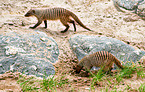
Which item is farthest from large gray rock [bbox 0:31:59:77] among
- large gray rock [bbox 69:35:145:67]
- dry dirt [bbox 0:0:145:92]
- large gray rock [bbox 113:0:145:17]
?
large gray rock [bbox 113:0:145:17]

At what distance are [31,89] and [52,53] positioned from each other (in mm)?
1347

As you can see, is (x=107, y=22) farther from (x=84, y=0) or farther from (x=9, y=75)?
(x=9, y=75)

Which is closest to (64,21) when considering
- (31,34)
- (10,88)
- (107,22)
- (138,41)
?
(31,34)

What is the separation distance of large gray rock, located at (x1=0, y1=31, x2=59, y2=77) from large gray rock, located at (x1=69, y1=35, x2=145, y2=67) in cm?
54

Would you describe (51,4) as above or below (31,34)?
above

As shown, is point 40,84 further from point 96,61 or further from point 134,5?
point 134,5

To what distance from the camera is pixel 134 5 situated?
5.86 m

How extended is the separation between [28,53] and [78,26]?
2105mm

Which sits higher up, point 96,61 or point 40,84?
point 96,61

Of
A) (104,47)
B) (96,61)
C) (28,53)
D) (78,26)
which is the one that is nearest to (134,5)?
(78,26)

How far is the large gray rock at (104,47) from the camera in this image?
4.18 meters

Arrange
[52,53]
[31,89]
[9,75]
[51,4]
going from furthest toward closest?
[51,4] < [52,53] < [9,75] < [31,89]

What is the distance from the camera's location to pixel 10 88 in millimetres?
2785

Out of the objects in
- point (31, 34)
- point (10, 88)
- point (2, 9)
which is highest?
point (2, 9)
